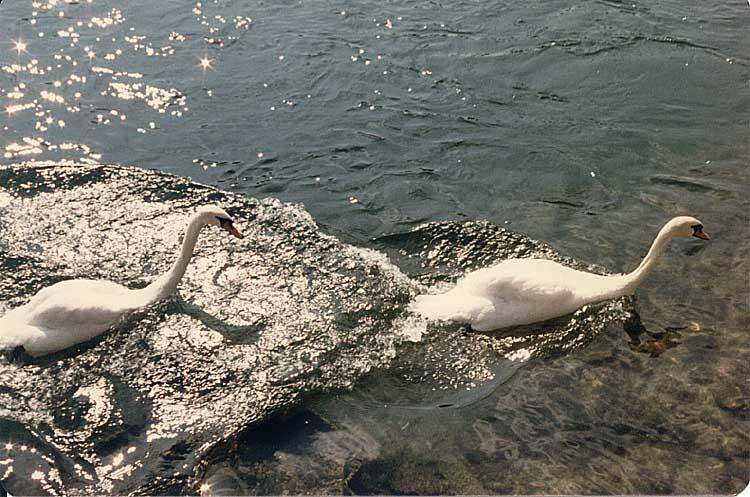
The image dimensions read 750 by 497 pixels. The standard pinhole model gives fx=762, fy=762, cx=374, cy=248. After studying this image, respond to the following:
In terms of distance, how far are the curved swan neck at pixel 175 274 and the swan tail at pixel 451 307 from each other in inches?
95.9

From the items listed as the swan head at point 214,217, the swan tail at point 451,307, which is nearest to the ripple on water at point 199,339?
the swan tail at point 451,307

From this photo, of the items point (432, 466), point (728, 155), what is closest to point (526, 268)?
point (432, 466)

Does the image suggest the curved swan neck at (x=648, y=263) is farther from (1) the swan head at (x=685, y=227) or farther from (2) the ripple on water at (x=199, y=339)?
(2) the ripple on water at (x=199, y=339)

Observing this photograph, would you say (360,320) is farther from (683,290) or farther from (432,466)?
(683,290)

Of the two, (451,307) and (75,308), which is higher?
(75,308)

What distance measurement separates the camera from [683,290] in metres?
8.47

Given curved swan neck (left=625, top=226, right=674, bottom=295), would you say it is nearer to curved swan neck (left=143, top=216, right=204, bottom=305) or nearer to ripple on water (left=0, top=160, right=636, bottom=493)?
ripple on water (left=0, top=160, right=636, bottom=493)

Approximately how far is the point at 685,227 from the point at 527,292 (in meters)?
1.95

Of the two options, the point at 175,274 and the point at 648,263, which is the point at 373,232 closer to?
the point at 175,274

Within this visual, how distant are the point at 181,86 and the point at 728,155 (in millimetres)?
8559

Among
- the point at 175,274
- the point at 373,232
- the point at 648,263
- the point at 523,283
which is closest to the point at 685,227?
the point at 648,263

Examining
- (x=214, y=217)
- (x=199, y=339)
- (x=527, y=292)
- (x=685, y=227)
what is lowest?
(x=199, y=339)

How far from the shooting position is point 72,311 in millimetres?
7520

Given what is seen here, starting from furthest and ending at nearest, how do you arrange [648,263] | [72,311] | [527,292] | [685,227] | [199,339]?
[685,227] < [648,263] < [199,339] < [527,292] < [72,311]
